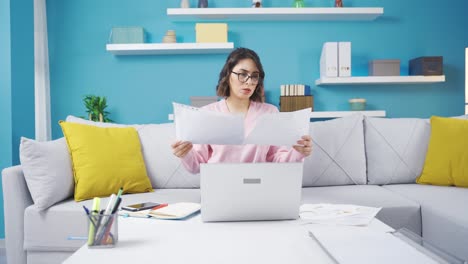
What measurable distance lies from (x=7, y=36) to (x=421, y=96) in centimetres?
333

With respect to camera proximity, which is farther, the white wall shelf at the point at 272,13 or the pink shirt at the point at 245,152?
the white wall shelf at the point at 272,13

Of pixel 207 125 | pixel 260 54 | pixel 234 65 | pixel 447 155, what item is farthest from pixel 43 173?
pixel 260 54

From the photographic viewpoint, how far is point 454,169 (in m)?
2.45

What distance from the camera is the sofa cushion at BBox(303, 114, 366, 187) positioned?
99.6 inches

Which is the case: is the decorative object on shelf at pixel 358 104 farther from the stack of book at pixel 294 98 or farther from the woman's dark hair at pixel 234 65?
the woman's dark hair at pixel 234 65

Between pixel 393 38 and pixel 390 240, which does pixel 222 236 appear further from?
pixel 393 38

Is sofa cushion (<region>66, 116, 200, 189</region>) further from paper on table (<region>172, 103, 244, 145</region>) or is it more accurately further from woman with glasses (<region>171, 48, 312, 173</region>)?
paper on table (<region>172, 103, 244, 145</region>)

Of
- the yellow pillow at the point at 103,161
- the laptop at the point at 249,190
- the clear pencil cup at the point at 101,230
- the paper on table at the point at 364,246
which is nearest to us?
the paper on table at the point at 364,246

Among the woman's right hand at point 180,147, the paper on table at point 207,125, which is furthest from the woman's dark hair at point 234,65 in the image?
the paper on table at point 207,125

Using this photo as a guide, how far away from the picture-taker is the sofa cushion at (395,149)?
259 centimetres

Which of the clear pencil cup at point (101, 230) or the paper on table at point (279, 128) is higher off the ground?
the paper on table at point (279, 128)

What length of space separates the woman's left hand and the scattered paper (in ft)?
0.71

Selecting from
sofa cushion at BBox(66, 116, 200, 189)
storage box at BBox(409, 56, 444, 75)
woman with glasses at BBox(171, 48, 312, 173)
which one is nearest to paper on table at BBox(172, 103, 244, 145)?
woman with glasses at BBox(171, 48, 312, 173)

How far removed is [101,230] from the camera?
97 centimetres
